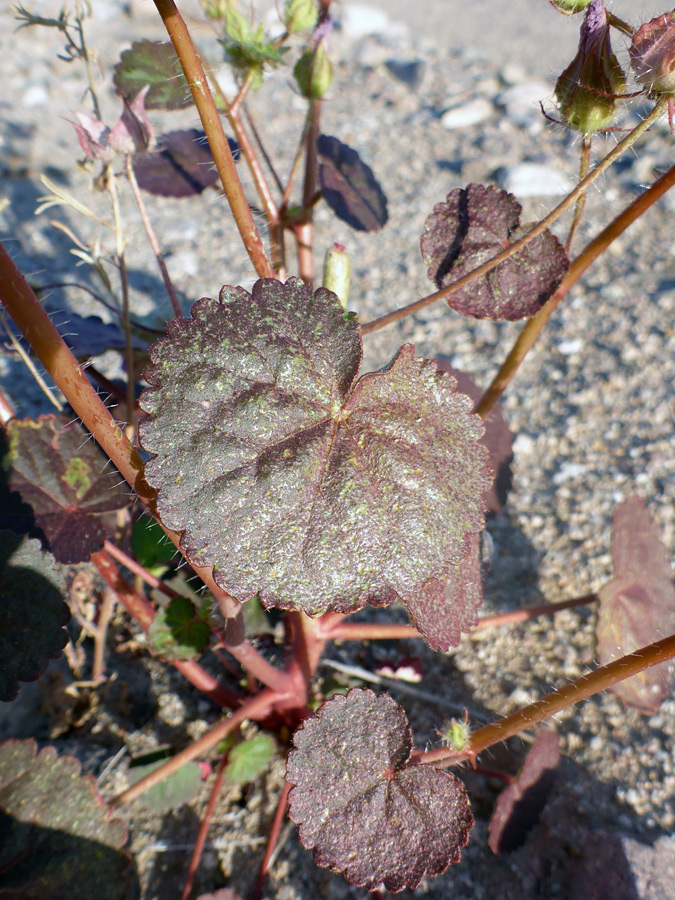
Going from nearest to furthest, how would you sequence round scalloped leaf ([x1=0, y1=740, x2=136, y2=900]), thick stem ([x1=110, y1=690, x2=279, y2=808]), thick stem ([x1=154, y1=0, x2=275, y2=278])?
1. thick stem ([x1=154, y1=0, x2=275, y2=278])
2. round scalloped leaf ([x1=0, y1=740, x2=136, y2=900])
3. thick stem ([x1=110, y1=690, x2=279, y2=808])

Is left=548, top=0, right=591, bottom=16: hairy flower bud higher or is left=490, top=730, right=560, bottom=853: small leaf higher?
left=548, top=0, right=591, bottom=16: hairy flower bud

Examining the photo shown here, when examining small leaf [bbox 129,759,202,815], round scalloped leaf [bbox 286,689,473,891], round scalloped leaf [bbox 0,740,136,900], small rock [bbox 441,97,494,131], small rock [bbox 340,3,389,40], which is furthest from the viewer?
small rock [bbox 340,3,389,40]

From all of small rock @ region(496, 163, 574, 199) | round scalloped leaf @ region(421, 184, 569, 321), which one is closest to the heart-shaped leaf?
round scalloped leaf @ region(421, 184, 569, 321)

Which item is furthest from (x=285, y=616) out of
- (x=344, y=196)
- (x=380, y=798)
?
(x=344, y=196)

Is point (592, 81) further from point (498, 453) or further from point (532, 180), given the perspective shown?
point (532, 180)

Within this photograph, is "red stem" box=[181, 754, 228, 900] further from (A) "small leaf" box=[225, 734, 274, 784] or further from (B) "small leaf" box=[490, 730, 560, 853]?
(B) "small leaf" box=[490, 730, 560, 853]

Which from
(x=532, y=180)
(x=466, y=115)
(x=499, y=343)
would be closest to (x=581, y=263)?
(x=499, y=343)

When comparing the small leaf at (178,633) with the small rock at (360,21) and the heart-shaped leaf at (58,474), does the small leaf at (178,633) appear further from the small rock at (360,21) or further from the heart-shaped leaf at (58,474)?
the small rock at (360,21)
